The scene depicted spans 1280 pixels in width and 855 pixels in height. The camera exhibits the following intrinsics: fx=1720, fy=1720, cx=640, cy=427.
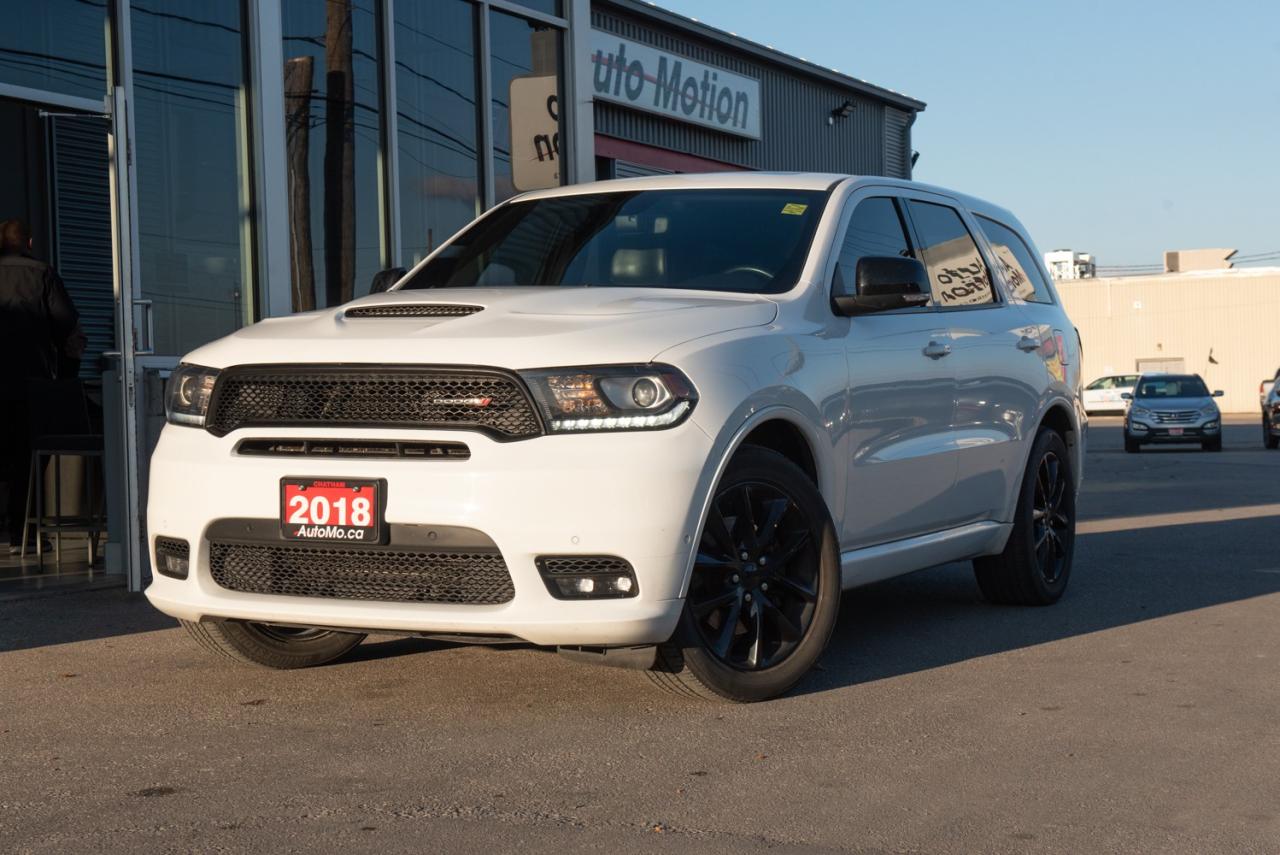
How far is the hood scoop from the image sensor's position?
5.39m

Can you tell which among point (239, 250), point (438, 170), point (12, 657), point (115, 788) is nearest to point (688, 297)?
point (115, 788)

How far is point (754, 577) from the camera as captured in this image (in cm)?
530

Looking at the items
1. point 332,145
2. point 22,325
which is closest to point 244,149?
point 332,145

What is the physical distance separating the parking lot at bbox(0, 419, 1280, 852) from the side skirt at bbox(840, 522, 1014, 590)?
1.03 ft

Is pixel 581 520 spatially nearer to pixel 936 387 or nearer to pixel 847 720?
pixel 847 720

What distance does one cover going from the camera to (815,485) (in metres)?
5.64

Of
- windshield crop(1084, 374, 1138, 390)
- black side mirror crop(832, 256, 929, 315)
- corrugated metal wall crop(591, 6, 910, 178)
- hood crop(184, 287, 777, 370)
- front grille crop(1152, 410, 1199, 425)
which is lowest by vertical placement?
windshield crop(1084, 374, 1138, 390)

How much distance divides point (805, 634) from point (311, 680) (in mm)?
1670

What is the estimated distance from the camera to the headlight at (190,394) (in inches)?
210

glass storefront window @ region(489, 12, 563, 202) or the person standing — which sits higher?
glass storefront window @ region(489, 12, 563, 202)

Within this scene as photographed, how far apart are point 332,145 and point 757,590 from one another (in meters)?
6.86

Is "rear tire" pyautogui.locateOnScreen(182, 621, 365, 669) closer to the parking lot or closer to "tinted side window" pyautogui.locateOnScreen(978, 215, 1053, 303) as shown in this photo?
the parking lot

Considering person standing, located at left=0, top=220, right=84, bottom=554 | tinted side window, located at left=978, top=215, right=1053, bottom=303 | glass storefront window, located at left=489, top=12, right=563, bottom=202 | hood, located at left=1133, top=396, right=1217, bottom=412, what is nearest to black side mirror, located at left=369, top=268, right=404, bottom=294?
tinted side window, located at left=978, top=215, right=1053, bottom=303

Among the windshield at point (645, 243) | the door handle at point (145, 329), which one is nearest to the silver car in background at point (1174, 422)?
the door handle at point (145, 329)
